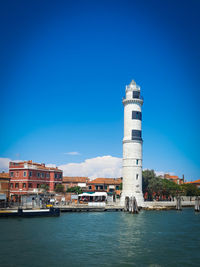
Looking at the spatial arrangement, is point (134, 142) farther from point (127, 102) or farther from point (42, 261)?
point (42, 261)

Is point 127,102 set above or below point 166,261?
above

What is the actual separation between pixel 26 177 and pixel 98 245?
129 ft

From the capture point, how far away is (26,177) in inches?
2386

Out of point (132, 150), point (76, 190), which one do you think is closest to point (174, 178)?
point (76, 190)

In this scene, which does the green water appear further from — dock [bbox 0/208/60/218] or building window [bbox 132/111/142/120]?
building window [bbox 132/111/142/120]

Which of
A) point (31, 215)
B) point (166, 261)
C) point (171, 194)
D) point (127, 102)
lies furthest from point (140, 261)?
point (171, 194)

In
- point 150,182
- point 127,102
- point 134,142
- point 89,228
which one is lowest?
point 89,228

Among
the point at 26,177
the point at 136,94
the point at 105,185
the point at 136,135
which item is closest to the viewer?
the point at 26,177

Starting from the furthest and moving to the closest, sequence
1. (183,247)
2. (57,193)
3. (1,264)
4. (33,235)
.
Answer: (57,193), (33,235), (183,247), (1,264)

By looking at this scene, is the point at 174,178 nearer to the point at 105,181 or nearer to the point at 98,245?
the point at 105,181

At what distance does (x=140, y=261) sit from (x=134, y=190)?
41.7 meters

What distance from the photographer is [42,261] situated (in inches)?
751

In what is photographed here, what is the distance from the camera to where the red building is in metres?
60.5

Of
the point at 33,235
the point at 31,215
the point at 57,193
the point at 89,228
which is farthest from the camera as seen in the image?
the point at 57,193
